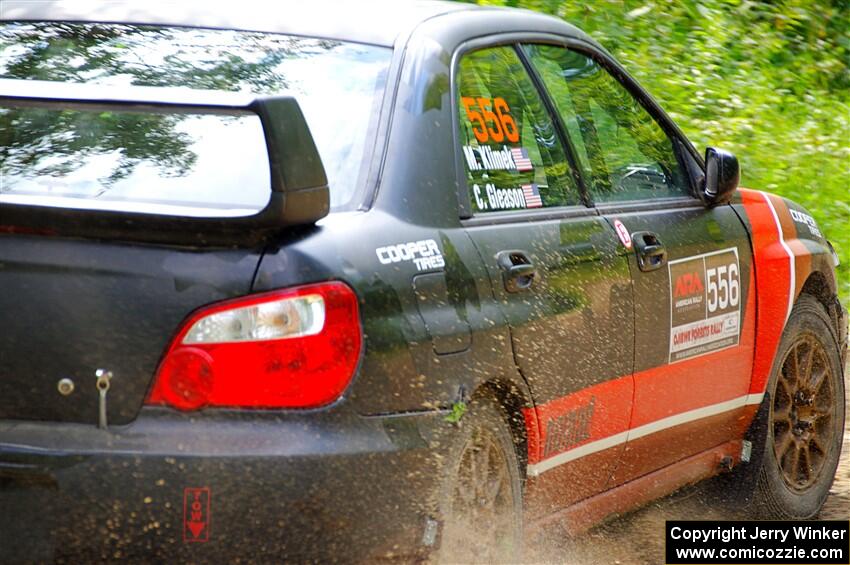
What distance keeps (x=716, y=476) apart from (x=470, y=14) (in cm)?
212

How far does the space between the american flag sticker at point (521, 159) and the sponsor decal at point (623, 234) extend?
15.4 inches

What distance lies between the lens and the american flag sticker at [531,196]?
4449 mm

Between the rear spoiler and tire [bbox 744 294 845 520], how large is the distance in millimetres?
2874

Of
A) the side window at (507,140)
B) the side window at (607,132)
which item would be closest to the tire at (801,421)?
the side window at (607,132)

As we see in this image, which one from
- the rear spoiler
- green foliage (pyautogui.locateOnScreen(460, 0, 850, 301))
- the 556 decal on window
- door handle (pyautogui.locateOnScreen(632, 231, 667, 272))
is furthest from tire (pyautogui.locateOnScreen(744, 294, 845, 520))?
green foliage (pyautogui.locateOnScreen(460, 0, 850, 301))

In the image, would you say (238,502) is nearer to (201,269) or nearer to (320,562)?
(320,562)

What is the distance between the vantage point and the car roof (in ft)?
13.8

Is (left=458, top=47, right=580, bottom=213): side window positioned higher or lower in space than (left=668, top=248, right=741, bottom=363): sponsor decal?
higher

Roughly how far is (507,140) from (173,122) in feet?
3.73

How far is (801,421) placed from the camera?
5.99 metres

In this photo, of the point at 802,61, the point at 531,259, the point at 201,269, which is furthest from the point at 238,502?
the point at 802,61

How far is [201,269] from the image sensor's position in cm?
332

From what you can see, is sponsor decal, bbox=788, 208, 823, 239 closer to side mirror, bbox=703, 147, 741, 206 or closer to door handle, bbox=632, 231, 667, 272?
side mirror, bbox=703, 147, 741, 206

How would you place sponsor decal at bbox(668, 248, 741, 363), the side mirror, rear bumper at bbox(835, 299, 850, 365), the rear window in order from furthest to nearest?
rear bumper at bbox(835, 299, 850, 365) → the side mirror → sponsor decal at bbox(668, 248, 741, 363) → the rear window
